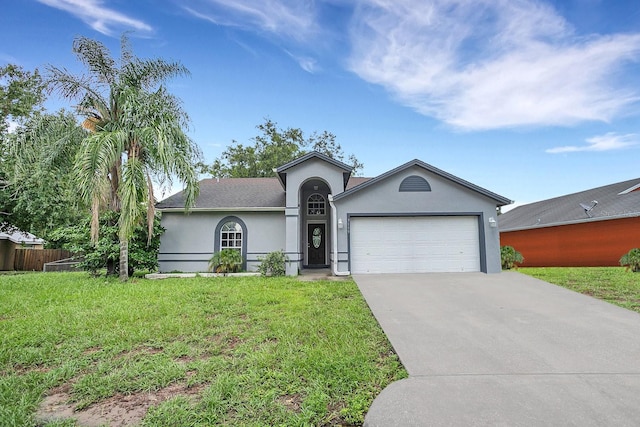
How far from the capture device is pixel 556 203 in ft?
65.0

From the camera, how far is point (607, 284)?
9.05 meters

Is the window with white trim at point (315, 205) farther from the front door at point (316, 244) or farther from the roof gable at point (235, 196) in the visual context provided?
the roof gable at point (235, 196)

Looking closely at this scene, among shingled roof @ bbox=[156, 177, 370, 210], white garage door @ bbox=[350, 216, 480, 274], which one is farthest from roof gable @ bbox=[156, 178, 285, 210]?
white garage door @ bbox=[350, 216, 480, 274]

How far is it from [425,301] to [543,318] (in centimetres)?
230

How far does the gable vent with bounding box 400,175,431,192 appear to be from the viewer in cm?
1193

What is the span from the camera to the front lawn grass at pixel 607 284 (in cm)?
732

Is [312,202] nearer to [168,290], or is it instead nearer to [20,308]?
[168,290]

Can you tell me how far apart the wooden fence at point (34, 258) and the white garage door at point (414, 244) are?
76.4 ft

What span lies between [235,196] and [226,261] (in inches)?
138

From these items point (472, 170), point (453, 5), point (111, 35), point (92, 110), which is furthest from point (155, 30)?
point (472, 170)

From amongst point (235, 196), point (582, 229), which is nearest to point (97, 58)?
point (235, 196)

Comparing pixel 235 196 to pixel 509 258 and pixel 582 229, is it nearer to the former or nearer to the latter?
pixel 509 258

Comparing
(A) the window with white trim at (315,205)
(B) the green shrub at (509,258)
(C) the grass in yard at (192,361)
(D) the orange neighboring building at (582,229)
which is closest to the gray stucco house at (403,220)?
(B) the green shrub at (509,258)

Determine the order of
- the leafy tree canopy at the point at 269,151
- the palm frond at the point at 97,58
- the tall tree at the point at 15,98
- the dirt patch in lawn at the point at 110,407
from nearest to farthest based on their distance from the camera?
the dirt patch in lawn at the point at 110,407 < the palm frond at the point at 97,58 < the tall tree at the point at 15,98 < the leafy tree canopy at the point at 269,151
